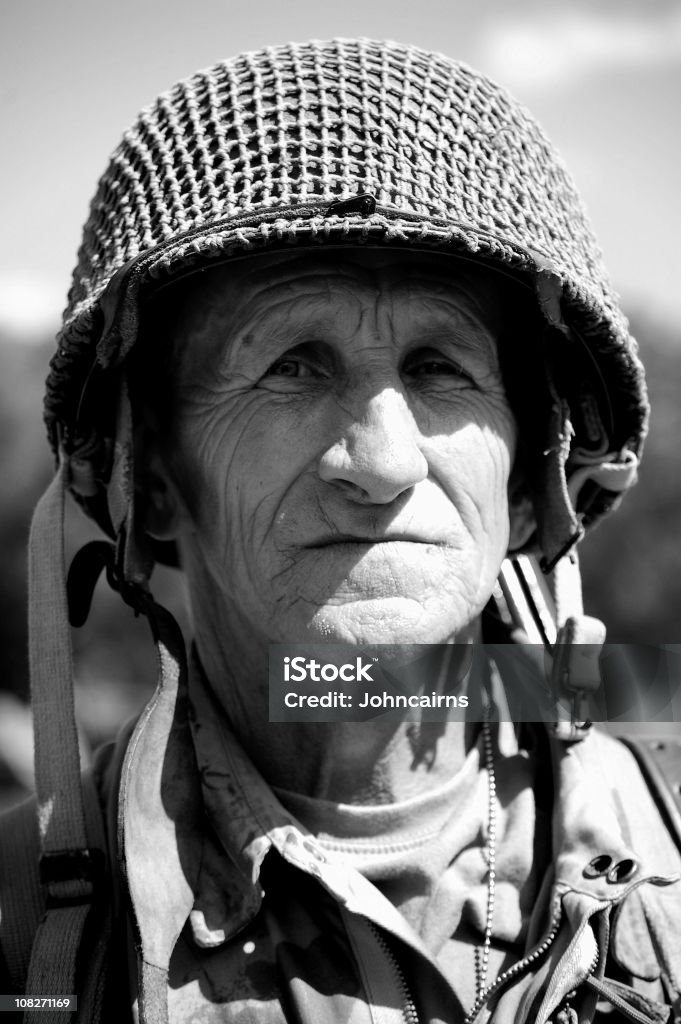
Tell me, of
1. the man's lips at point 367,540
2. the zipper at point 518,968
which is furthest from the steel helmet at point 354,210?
the zipper at point 518,968

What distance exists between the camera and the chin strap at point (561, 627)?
91.7 inches

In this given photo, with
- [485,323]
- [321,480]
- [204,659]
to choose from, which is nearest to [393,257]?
[485,323]

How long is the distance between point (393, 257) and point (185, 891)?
125cm

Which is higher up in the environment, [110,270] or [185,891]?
[110,270]

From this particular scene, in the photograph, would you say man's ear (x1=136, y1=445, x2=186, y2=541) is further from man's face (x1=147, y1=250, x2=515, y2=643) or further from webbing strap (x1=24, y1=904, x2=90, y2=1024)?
webbing strap (x1=24, y1=904, x2=90, y2=1024)

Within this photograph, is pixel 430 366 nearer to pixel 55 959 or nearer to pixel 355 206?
pixel 355 206

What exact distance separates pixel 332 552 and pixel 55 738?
2.31 feet

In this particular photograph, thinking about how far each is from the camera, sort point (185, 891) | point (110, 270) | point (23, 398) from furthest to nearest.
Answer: point (23, 398) → point (110, 270) → point (185, 891)

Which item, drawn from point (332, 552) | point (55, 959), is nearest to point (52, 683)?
point (55, 959)

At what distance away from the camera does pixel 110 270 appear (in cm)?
223

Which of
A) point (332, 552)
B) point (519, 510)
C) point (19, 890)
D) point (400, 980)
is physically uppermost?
point (519, 510)

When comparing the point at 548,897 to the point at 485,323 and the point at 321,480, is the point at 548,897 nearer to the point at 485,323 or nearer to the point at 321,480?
the point at 321,480

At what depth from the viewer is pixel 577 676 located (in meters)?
2.33

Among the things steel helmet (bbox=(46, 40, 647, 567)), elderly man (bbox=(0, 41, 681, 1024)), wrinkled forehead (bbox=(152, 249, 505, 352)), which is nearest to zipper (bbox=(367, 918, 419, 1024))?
elderly man (bbox=(0, 41, 681, 1024))
